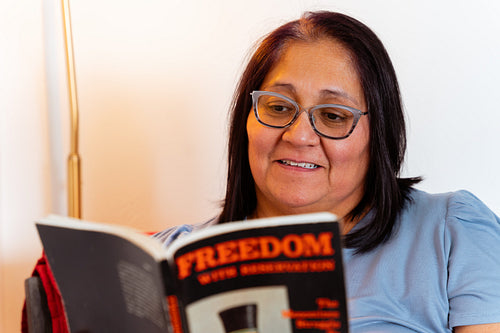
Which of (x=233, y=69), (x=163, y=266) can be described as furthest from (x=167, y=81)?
(x=163, y=266)

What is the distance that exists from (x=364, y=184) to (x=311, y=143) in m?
0.21

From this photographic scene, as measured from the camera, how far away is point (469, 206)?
1.25 metres

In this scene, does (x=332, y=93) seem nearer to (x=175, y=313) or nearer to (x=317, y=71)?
(x=317, y=71)

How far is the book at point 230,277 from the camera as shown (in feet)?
2.56

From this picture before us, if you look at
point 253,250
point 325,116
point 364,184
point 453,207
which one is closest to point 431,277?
point 453,207

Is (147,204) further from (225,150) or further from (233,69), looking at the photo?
(233,69)

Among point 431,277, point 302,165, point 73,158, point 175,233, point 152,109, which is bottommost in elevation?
point 431,277

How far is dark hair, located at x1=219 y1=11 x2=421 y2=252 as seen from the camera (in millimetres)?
1273

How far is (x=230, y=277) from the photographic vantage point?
81 cm

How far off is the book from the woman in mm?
391

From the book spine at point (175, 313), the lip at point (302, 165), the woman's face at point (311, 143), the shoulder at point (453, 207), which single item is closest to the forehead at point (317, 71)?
the woman's face at point (311, 143)

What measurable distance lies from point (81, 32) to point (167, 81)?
1.04 ft

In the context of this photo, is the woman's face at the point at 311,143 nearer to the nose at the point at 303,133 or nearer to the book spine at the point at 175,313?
the nose at the point at 303,133

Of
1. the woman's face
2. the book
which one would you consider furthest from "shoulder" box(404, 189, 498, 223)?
the book
